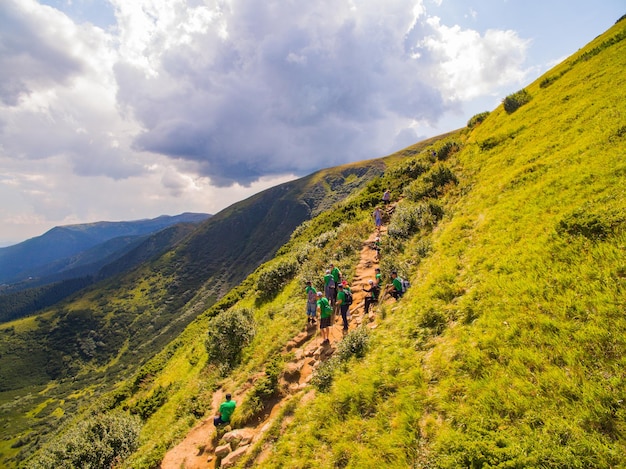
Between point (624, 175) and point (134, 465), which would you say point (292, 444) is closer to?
point (134, 465)

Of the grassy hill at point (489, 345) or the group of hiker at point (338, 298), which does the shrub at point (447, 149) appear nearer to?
the grassy hill at point (489, 345)

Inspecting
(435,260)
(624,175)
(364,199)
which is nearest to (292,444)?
(435,260)

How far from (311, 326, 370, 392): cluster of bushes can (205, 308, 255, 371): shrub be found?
993 centimetres

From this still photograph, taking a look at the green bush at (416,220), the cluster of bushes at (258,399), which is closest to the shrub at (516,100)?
the green bush at (416,220)

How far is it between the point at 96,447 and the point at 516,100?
47494mm

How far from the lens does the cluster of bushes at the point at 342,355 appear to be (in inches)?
428

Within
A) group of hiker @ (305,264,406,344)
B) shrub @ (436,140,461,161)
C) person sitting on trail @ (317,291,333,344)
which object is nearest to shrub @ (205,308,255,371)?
group of hiker @ (305,264,406,344)

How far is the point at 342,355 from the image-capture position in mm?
11648

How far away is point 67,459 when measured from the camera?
631 inches

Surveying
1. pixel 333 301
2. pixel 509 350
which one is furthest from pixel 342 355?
pixel 333 301

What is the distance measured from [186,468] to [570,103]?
32298 mm

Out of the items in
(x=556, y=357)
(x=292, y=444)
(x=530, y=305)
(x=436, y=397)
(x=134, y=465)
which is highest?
(x=530, y=305)

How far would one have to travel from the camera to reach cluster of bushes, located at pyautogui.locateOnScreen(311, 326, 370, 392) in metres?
10.9

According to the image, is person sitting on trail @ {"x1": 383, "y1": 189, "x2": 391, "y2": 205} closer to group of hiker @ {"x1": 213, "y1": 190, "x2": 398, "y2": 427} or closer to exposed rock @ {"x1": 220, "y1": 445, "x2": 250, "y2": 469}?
group of hiker @ {"x1": 213, "y1": 190, "x2": 398, "y2": 427}
